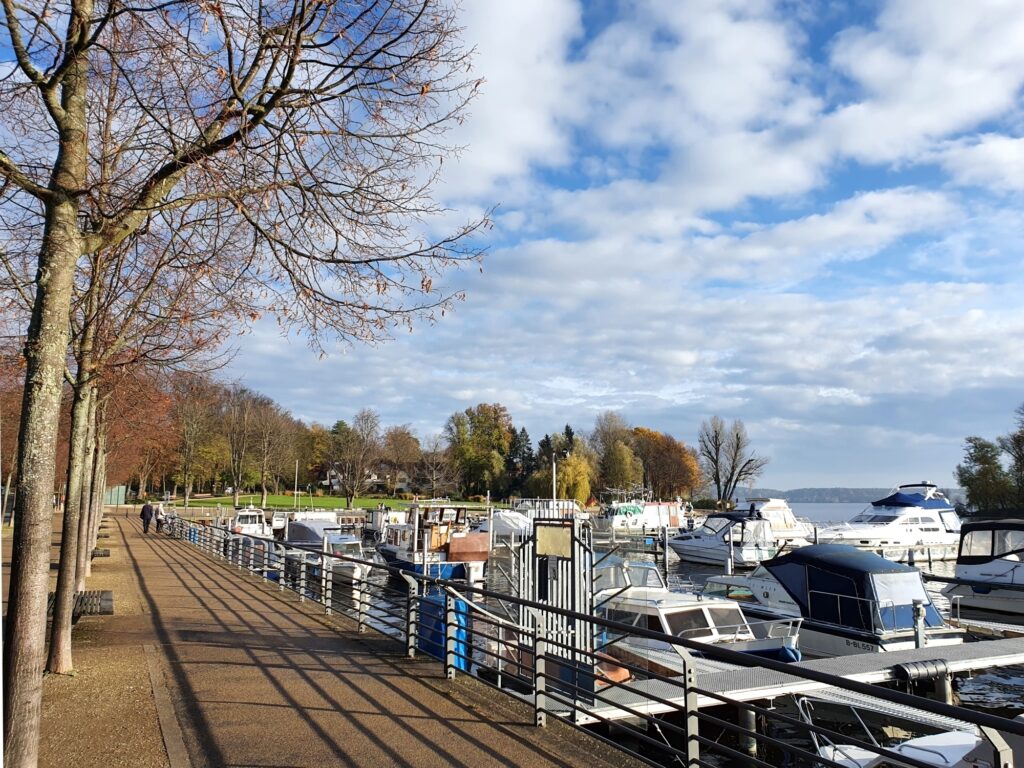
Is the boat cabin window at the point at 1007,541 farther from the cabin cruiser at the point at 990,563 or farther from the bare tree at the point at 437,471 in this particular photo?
the bare tree at the point at 437,471

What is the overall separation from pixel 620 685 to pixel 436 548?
26564 mm

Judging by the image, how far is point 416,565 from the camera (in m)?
29.2

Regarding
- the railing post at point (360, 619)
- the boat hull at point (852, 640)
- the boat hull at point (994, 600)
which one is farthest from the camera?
the boat hull at point (994, 600)

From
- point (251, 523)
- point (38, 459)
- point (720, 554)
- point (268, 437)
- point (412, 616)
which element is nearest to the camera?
point (38, 459)

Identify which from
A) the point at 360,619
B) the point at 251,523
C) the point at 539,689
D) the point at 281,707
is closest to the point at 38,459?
the point at 281,707

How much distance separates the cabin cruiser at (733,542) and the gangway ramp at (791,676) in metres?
26.3

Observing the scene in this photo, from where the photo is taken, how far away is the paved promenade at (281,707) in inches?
263

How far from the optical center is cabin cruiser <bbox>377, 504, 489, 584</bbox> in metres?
29.3

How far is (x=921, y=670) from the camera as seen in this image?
13422 millimetres

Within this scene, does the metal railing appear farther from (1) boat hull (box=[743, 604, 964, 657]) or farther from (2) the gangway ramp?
(1) boat hull (box=[743, 604, 964, 657])

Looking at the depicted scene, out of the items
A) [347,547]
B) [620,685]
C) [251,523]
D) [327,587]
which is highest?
[620,685]

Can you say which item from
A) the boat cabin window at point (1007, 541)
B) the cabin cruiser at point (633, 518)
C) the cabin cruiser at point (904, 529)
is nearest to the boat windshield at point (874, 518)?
the cabin cruiser at point (904, 529)

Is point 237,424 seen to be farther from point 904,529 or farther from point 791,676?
point 791,676

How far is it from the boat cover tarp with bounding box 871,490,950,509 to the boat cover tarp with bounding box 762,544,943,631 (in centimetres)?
3178
